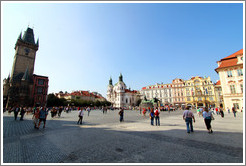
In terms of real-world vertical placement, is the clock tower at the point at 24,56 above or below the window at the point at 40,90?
above

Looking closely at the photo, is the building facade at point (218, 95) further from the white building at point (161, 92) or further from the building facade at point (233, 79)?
the building facade at point (233, 79)

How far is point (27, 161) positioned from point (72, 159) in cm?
129

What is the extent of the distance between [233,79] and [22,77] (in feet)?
247

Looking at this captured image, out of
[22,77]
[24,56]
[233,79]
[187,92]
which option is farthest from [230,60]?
[24,56]

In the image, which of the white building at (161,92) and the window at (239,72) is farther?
the white building at (161,92)

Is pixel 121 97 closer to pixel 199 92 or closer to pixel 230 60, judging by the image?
pixel 199 92

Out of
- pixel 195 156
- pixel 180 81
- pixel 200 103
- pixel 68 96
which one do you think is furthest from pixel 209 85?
pixel 68 96

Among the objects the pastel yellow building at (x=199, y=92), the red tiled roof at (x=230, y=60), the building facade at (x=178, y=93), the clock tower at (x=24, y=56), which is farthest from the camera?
the building facade at (x=178, y=93)

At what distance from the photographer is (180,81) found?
7281 centimetres

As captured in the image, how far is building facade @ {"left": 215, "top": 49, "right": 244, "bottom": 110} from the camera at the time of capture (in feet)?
82.7

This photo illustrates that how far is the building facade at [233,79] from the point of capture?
25203mm

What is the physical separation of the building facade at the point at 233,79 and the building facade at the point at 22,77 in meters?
65.5

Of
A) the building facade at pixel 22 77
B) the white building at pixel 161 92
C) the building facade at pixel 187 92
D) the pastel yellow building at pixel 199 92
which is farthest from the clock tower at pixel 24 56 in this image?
the pastel yellow building at pixel 199 92

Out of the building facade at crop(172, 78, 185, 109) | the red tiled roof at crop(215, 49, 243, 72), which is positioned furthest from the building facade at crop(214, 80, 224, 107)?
the red tiled roof at crop(215, 49, 243, 72)
